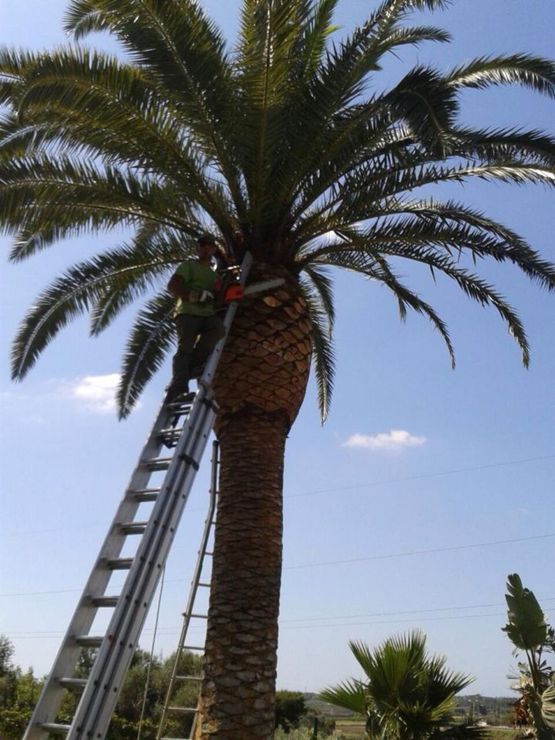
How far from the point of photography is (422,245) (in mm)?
9164

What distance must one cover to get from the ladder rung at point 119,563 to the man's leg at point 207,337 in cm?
247

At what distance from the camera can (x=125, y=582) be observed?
15.6 feet

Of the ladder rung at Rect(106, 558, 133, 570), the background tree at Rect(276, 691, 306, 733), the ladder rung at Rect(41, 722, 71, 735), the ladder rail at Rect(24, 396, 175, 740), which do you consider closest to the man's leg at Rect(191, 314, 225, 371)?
the ladder rail at Rect(24, 396, 175, 740)

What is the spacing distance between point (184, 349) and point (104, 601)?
275 centimetres

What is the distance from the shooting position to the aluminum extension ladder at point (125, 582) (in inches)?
167

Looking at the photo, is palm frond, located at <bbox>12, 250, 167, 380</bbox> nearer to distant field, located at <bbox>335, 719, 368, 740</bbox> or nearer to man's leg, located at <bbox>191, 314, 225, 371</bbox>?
man's leg, located at <bbox>191, 314, 225, 371</bbox>

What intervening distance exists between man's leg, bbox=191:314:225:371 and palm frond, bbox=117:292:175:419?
11.4 ft

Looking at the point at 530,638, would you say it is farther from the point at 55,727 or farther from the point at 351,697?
the point at 55,727

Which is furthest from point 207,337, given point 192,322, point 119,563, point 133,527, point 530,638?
point 530,638

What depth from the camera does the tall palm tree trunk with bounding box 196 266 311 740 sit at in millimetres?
6664

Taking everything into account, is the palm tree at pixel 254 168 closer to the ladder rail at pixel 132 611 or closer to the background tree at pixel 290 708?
the ladder rail at pixel 132 611

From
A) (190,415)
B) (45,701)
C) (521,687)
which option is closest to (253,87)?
(190,415)

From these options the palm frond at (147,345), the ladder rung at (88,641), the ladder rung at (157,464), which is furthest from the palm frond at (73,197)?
the ladder rung at (88,641)

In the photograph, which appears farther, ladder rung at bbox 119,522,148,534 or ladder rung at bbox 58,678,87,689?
ladder rung at bbox 119,522,148,534
